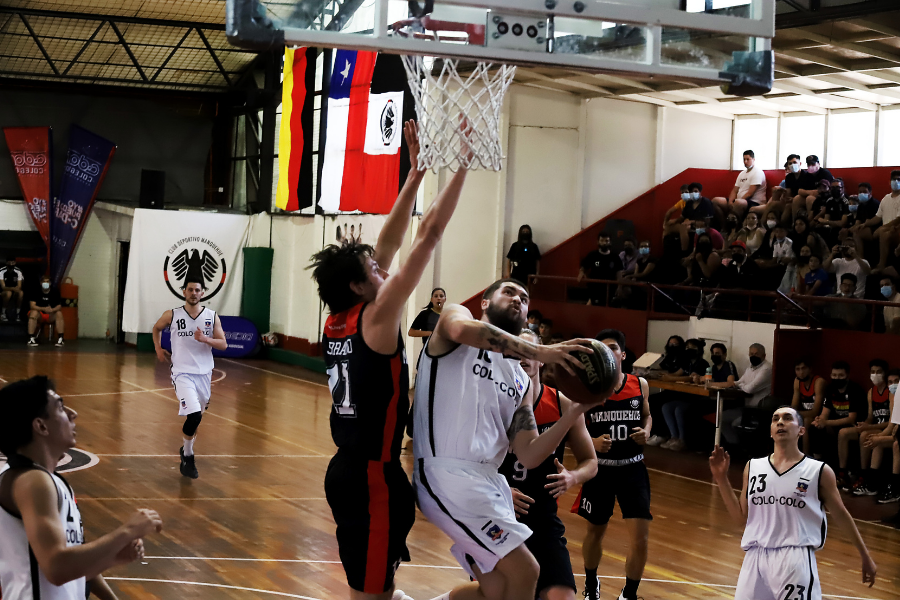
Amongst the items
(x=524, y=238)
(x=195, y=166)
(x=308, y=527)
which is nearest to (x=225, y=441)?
(x=308, y=527)

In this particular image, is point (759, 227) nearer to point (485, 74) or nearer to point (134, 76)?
point (485, 74)

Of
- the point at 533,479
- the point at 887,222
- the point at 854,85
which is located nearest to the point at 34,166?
the point at 854,85

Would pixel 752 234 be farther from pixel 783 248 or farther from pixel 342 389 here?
pixel 342 389

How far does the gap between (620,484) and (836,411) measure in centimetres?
508

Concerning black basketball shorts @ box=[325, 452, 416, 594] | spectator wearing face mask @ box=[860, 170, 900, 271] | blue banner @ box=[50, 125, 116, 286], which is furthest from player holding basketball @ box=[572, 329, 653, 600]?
blue banner @ box=[50, 125, 116, 286]

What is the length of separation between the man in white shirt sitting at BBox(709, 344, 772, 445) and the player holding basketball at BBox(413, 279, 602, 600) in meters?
7.96

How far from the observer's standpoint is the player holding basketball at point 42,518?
8.94ft

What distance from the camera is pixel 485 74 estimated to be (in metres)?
4.48

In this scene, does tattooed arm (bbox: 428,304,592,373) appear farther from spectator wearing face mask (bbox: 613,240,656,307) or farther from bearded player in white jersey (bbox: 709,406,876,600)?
spectator wearing face mask (bbox: 613,240,656,307)

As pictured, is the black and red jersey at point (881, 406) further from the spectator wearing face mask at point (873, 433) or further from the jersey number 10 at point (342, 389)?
the jersey number 10 at point (342, 389)

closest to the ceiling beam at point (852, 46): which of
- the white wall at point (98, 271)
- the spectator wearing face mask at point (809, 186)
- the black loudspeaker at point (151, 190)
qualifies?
the spectator wearing face mask at point (809, 186)

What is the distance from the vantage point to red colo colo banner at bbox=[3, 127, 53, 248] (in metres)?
21.6

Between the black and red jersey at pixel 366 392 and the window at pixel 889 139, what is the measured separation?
12961 mm

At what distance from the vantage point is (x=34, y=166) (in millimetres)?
21656
